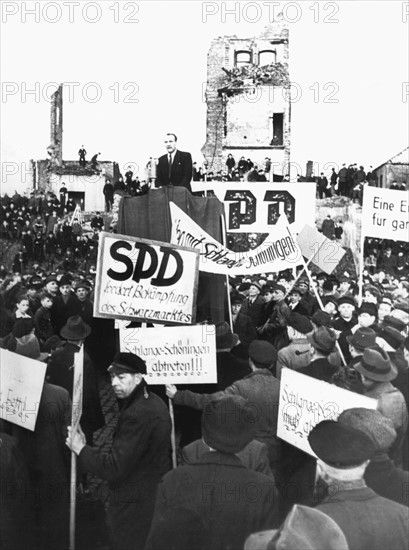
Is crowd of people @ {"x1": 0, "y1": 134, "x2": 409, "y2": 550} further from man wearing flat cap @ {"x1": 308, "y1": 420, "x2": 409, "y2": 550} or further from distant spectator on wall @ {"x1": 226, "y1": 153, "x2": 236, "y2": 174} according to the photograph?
distant spectator on wall @ {"x1": 226, "y1": 153, "x2": 236, "y2": 174}

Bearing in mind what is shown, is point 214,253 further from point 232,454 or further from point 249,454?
point 232,454

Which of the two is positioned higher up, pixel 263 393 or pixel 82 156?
pixel 82 156

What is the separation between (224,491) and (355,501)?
58 centimetres

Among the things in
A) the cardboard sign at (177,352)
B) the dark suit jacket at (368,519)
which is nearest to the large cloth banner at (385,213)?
the cardboard sign at (177,352)

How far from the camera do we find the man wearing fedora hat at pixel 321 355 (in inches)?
159

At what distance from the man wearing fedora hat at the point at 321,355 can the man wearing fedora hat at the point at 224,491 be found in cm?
139

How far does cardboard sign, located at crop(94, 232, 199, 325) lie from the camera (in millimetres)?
4594

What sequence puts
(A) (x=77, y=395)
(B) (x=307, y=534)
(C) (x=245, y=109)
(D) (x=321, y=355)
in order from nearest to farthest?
1. (B) (x=307, y=534)
2. (A) (x=77, y=395)
3. (D) (x=321, y=355)
4. (C) (x=245, y=109)

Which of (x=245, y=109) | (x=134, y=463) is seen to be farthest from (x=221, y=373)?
(x=245, y=109)

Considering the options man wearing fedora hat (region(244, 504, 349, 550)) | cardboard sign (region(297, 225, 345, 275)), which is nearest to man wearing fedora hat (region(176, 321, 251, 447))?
cardboard sign (region(297, 225, 345, 275))

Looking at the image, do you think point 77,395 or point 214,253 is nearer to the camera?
point 77,395

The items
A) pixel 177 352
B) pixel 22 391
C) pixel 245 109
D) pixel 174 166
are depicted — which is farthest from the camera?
pixel 245 109

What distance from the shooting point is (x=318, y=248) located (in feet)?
22.0

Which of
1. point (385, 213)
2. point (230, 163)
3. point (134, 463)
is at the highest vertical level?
point (230, 163)
